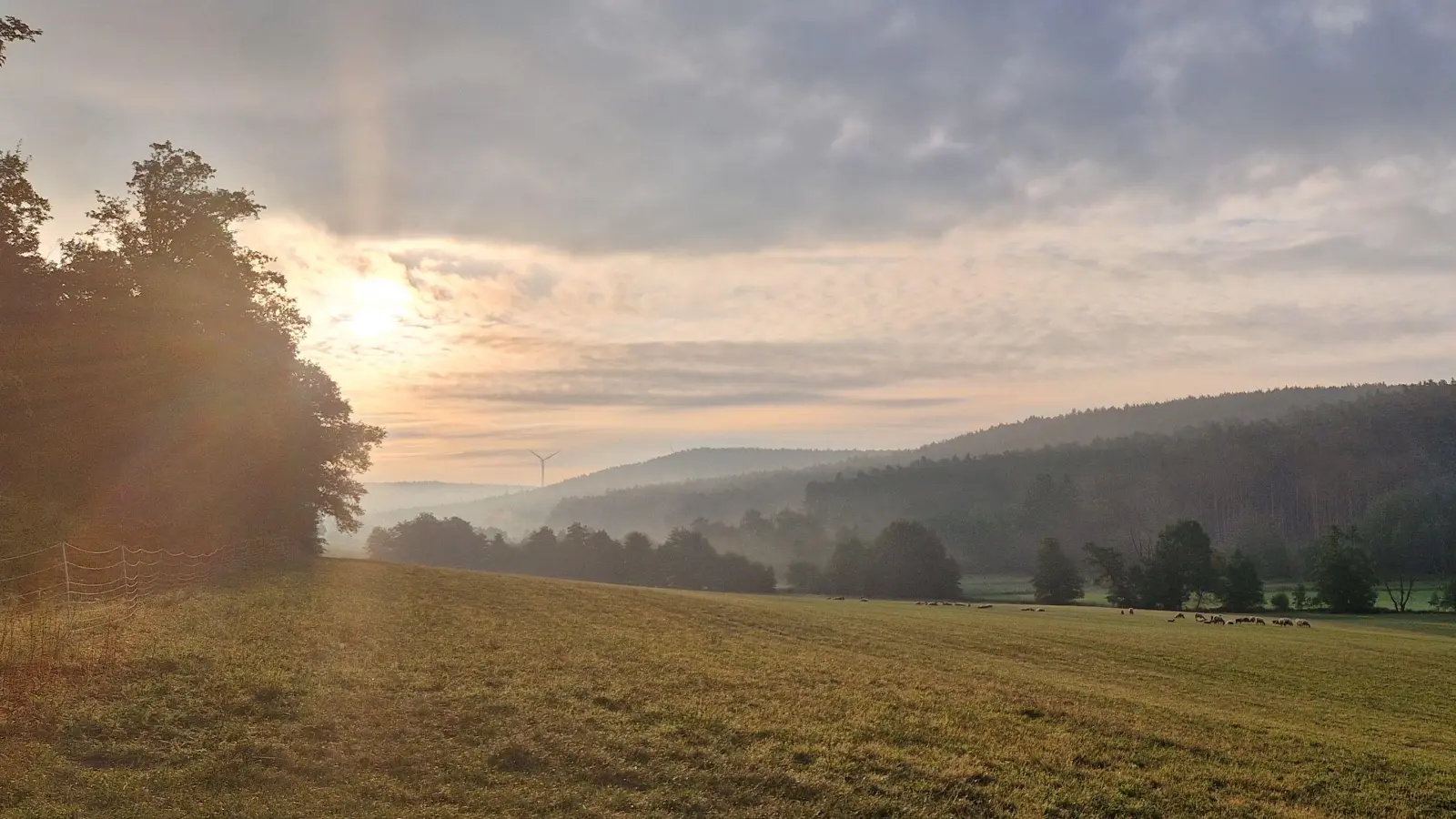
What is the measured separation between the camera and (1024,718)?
18.9m

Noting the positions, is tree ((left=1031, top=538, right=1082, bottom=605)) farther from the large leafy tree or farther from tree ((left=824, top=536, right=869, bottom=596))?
the large leafy tree

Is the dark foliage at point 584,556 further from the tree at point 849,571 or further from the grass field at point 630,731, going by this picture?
the grass field at point 630,731

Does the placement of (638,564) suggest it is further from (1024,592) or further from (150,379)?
(150,379)

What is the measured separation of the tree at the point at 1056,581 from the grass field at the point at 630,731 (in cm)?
8256

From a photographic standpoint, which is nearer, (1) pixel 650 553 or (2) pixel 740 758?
(2) pixel 740 758

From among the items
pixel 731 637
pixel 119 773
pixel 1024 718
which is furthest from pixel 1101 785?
pixel 731 637

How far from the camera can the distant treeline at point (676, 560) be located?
122m

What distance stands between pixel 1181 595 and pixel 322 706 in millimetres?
110983

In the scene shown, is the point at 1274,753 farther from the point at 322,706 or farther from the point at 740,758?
the point at 322,706

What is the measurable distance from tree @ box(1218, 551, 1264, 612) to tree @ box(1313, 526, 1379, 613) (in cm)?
603

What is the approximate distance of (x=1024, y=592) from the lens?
438 ft

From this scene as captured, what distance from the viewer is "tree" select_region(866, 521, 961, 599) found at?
11962 cm

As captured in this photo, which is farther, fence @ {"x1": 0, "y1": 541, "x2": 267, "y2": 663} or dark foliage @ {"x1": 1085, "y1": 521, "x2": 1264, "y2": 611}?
dark foliage @ {"x1": 1085, "y1": 521, "x2": 1264, "y2": 611}

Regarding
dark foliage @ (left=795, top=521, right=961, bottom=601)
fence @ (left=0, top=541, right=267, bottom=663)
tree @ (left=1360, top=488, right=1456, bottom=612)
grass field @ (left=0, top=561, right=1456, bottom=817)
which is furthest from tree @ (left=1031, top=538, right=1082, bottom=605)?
fence @ (left=0, top=541, right=267, bottom=663)
